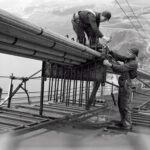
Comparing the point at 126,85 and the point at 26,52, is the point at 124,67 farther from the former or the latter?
the point at 26,52

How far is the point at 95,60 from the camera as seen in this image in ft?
23.5

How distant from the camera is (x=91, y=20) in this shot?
24.3ft

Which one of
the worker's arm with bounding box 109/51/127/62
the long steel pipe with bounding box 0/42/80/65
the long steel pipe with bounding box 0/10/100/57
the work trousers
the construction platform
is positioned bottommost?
the construction platform

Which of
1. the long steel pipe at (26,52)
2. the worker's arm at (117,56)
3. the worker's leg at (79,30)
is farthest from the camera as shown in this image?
the worker's leg at (79,30)

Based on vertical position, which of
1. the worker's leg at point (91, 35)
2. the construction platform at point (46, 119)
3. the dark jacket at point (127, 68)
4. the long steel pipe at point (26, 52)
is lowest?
the construction platform at point (46, 119)

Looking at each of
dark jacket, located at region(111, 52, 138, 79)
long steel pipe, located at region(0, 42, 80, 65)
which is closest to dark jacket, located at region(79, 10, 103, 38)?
dark jacket, located at region(111, 52, 138, 79)

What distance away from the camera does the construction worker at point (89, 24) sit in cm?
742

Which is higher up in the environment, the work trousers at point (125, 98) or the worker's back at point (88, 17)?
the worker's back at point (88, 17)

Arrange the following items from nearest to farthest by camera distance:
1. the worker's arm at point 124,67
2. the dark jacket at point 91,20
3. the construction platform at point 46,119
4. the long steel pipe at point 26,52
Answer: the long steel pipe at point 26,52
the construction platform at point 46,119
the worker's arm at point 124,67
the dark jacket at point 91,20

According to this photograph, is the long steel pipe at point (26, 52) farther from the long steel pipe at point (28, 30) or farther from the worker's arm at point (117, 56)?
the worker's arm at point (117, 56)

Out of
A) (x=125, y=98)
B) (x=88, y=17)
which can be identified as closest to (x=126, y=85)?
(x=125, y=98)

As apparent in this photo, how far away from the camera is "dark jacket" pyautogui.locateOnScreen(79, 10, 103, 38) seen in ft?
24.3

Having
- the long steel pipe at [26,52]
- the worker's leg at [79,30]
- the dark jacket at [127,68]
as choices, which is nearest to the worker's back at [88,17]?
the worker's leg at [79,30]

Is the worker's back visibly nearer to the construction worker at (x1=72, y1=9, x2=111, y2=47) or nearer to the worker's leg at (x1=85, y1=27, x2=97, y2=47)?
the construction worker at (x1=72, y1=9, x2=111, y2=47)
